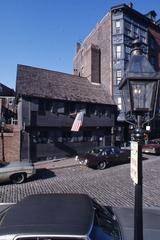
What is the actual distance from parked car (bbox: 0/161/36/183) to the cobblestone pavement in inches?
14.7

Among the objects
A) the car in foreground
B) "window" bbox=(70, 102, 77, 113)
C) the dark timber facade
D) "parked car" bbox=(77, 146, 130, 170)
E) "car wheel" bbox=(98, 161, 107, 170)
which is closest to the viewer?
the car in foreground

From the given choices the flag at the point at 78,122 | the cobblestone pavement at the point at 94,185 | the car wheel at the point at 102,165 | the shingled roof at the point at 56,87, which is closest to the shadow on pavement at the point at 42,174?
the cobblestone pavement at the point at 94,185

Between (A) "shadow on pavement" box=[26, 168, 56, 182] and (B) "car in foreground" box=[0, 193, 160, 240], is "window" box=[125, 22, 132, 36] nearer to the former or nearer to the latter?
(A) "shadow on pavement" box=[26, 168, 56, 182]

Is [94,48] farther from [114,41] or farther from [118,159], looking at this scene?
[118,159]

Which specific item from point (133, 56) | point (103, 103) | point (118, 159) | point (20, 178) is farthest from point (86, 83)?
point (133, 56)

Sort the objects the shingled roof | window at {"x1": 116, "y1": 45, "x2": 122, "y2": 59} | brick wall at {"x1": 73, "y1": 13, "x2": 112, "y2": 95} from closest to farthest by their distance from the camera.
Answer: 1. the shingled roof
2. window at {"x1": 116, "y1": 45, "x2": 122, "y2": 59}
3. brick wall at {"x1": 73, "y1": 13, "x2": 112, "y2": 95}

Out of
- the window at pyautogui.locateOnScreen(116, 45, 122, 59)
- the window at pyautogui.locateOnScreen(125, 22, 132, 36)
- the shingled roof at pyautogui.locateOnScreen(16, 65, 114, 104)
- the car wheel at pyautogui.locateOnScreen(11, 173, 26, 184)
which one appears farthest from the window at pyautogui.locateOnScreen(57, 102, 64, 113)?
the window at pyautogui.locateOnScreen(125, 22, 132, 36)

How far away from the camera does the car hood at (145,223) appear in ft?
16.0

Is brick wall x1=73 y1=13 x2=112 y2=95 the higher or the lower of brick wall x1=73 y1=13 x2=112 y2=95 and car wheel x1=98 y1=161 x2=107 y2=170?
the higher

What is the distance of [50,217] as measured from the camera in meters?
4.00

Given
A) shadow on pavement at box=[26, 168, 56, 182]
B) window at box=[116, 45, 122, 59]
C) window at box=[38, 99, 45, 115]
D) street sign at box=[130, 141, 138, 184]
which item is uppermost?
window at box=[116, 45, 122, 59]

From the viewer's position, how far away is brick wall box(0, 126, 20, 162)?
24.5 m

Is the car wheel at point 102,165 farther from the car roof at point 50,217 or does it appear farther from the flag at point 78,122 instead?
the car roof at point 50,217

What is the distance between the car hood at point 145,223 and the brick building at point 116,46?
2634cm
